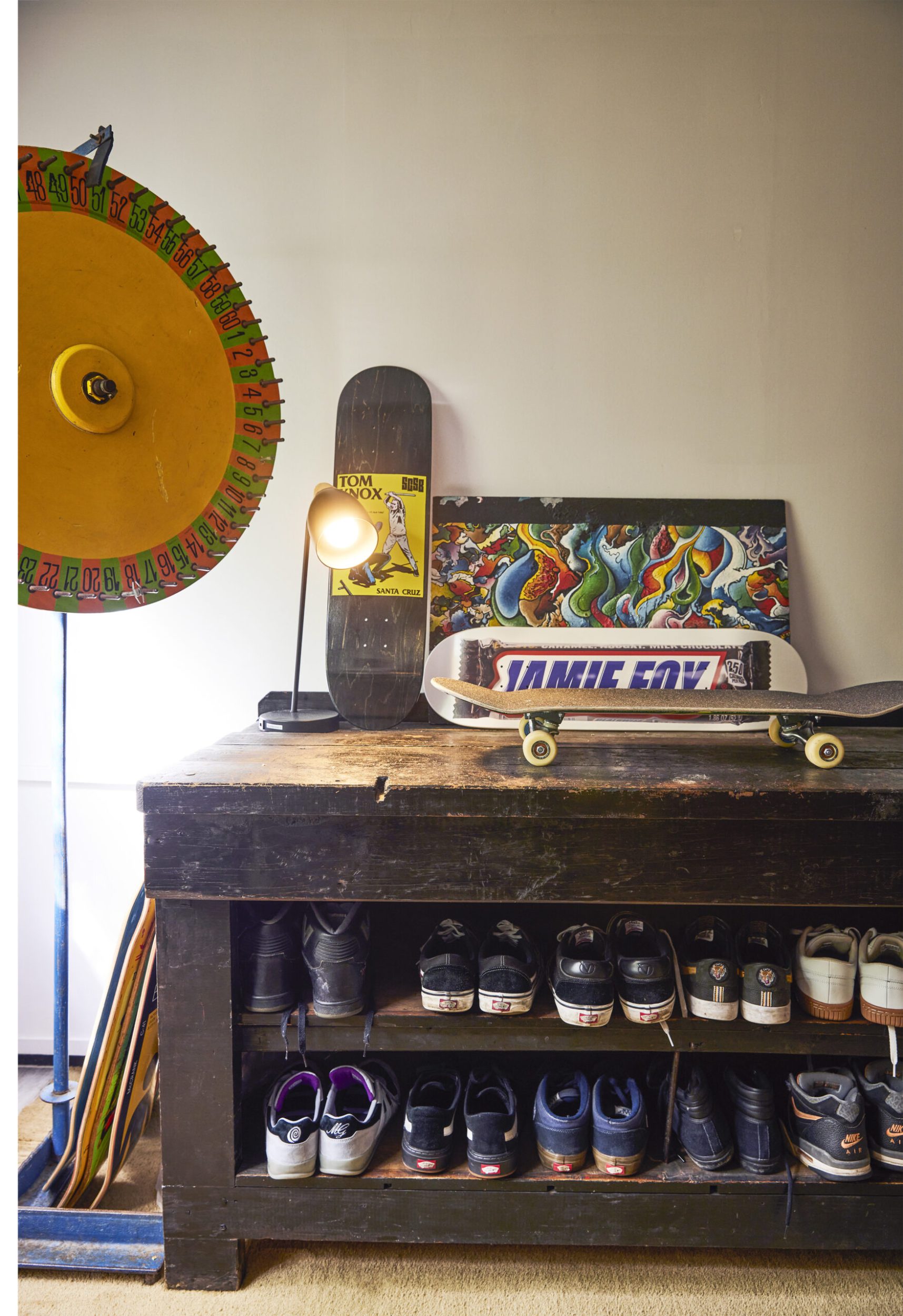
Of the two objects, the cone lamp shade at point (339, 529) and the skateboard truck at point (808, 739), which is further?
the cone lamp shade at point (339, 529)

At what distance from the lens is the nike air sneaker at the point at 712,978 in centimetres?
129

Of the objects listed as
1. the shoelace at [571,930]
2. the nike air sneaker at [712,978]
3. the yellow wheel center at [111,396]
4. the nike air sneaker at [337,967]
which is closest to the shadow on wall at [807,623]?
the nike air sneaker at [712,978]

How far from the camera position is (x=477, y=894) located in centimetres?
124

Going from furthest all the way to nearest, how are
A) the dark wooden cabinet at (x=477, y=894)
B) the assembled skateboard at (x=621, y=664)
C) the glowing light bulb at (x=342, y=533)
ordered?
the assembled skateboard at (x=621, y=664) < the glowing light bulb at (x=342, y=533) < the dark wooden cabinet at (x=477, y=894)

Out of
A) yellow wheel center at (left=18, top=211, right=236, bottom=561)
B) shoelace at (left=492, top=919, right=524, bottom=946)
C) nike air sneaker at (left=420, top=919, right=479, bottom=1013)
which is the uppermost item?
yellow wheel center at (left=18, top=211, right=236, bottom=561)

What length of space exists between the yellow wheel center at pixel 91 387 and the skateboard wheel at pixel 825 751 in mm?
1394

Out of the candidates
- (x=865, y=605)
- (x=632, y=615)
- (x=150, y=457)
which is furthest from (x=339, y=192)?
(x=865, y=605)

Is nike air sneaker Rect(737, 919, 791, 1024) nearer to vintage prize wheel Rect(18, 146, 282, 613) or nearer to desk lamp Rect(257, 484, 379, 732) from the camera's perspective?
desk lamp Rect(257, 484, 379, 732)

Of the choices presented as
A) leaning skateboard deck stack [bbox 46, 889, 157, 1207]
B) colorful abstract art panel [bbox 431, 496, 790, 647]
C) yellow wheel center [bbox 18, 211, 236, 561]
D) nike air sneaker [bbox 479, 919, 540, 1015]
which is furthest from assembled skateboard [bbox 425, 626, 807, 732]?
leaning skateboard deck stack [bbox 46, 889, 157, 1207]

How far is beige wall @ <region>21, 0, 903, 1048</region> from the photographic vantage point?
1.77m

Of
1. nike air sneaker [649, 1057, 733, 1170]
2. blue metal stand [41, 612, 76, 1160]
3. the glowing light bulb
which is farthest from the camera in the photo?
the glowing light bulb

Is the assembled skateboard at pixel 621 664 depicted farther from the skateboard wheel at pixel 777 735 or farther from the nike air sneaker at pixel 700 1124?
the nike air sneaker at pixel 700 1124

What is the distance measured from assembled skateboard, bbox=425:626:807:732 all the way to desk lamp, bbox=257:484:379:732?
32 cm

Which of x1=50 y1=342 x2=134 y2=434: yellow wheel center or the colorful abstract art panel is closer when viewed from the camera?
x1=50 y1=342 x2=134 y2=434: yellow wheel center
